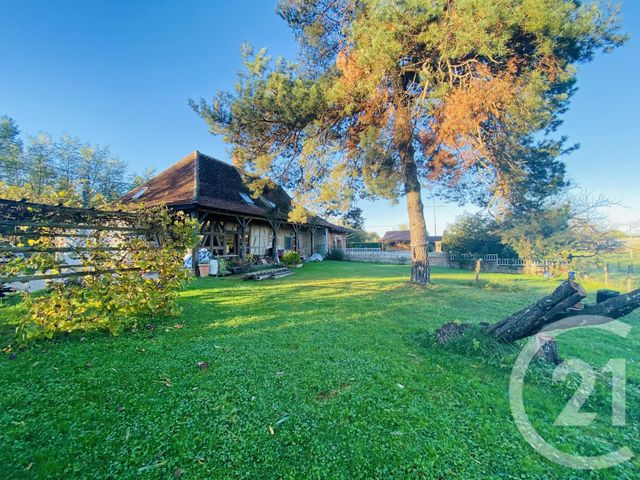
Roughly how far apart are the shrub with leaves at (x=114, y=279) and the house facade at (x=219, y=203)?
5570 millimetres

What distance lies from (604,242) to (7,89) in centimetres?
2649

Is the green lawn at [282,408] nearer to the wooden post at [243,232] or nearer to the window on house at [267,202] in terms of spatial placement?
the wooden post at [243,232]

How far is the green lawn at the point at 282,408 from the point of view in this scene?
5.13ft

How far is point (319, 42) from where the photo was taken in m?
7.85

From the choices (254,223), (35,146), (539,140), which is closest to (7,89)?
(35,146)

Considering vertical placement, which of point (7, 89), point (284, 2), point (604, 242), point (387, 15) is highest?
point (7, 89)

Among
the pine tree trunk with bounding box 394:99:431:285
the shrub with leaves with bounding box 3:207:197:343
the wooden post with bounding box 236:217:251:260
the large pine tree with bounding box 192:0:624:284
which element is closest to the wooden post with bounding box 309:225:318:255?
the wooden post with bounding box 236:217:251:260

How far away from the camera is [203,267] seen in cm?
987

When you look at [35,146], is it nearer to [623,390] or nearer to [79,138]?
[79,138]

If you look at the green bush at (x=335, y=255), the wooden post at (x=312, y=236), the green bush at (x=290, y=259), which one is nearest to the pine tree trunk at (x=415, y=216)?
the green bush at (x=290, y=259)

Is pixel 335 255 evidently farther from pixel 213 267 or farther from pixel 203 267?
pixel 203 267

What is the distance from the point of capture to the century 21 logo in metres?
1.68

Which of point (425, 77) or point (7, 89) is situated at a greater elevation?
point (7, 89)

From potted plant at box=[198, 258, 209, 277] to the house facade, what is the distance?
157 cm
